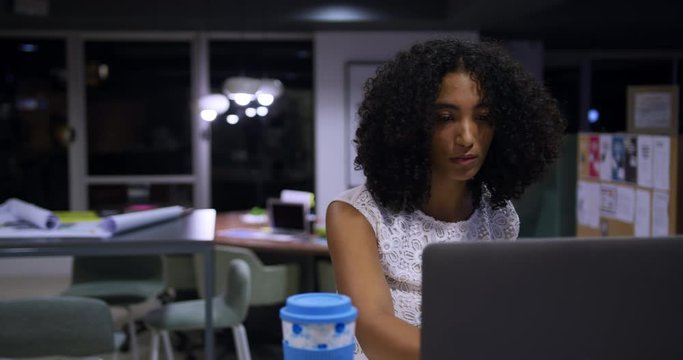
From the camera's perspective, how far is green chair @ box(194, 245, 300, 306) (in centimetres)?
368

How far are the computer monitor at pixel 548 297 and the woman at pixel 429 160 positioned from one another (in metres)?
0.29

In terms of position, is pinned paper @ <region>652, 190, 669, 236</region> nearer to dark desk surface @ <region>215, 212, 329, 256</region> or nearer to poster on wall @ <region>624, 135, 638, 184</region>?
poster on wall @ <region>624, 135, 638, 184</region>

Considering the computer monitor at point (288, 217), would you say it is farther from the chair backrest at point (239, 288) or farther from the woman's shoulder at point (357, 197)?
the woman's shoulder at point (357, 197)

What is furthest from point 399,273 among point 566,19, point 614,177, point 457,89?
point 566,19

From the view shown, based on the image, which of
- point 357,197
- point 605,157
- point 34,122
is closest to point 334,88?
point 34,122

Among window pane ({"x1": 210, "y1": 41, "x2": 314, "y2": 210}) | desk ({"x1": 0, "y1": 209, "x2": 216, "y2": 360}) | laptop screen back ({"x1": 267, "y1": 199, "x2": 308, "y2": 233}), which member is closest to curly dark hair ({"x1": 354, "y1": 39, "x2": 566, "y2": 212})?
desk ({"x1": 0, "y1": 209, "x2": 216, "y2": 360})

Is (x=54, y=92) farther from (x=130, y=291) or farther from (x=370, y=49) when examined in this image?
(x=130, y=291)

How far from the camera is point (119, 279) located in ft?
11.0

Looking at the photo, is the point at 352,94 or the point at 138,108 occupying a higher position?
the point at 352,94

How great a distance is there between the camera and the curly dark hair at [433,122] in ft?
3.63

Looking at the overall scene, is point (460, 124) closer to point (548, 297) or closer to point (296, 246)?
point (548, 297)

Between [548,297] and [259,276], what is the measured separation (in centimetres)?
313

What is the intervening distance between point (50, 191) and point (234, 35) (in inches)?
95.6

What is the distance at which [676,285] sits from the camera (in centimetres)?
71
